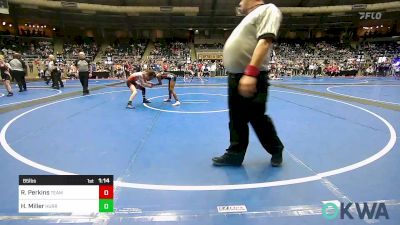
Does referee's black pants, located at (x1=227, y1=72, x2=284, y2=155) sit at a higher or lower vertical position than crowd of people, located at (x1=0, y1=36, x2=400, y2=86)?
lower

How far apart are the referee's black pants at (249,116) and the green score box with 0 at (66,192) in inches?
66.8

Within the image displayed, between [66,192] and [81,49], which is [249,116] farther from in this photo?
[81,49]

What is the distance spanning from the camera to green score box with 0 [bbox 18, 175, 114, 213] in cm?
183

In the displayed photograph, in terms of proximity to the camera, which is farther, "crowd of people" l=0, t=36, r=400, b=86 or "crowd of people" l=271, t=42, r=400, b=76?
"crowd of people" l=271, t=42, r=400, b=76

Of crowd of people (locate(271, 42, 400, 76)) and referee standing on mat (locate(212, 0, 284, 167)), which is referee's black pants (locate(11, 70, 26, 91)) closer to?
referee standing on mat (locate(212, 0, 284, 167))

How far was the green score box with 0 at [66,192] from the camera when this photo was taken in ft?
6.00

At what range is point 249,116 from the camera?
3.13 metres

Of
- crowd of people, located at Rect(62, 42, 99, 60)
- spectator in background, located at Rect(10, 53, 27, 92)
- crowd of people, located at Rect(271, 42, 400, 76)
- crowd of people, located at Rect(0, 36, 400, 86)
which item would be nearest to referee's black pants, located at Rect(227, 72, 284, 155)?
spectator in background, located at Rect(10, 53, 27, 92)

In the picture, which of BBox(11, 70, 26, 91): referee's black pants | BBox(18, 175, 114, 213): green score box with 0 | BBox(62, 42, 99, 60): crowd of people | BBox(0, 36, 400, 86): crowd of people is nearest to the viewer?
→ BBox(18, 175, 114, 213): green score box with 0

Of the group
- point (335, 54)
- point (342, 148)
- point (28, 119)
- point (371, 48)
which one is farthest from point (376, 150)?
point (371, 48)

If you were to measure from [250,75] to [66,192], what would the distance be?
1793 mm

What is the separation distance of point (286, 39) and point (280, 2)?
8390 millimetres

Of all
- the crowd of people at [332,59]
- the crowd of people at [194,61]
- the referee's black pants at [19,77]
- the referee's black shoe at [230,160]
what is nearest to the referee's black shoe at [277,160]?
the referee's black shoe at [230,160]

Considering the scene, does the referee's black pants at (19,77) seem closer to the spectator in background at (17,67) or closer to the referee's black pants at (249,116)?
the spectator in background at (17,67)
